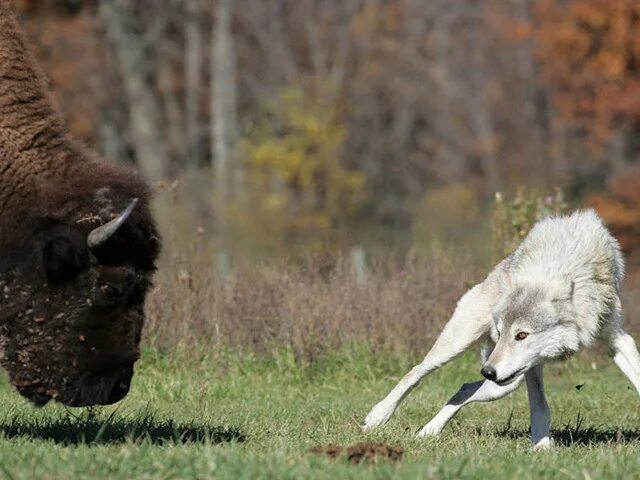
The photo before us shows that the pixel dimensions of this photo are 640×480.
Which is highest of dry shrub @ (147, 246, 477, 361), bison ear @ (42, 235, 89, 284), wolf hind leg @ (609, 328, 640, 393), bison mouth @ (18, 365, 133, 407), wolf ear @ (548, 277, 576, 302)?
bison ear @ (42, 235, 89, 284)

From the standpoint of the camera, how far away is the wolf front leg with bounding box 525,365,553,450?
8.52 m

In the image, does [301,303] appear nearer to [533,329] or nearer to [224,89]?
[533,329]

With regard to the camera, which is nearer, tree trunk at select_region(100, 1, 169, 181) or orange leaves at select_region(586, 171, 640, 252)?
orange leaves at select_region(586, 171, 640, 252)

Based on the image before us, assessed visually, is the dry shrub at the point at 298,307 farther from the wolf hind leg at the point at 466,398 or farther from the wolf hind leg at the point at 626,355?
the wolf hind leg at the point at 626,355

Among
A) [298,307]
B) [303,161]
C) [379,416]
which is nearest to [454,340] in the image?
[379,416]

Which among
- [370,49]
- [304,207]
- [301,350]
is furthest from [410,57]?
[301,350]

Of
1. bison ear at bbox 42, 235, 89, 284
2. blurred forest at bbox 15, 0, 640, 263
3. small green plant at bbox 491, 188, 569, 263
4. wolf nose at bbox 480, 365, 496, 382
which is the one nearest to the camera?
bison ear at bbox 42, 235, 89, 284

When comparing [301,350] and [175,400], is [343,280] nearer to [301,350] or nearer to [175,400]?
[301,350]

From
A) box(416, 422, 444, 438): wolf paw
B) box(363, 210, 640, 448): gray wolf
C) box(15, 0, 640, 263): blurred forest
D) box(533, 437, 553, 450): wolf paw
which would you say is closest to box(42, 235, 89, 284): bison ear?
box(363, 210, 640, 448): gray wolf

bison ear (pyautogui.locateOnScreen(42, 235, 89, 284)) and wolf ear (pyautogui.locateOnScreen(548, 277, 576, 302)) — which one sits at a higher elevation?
bison ear (pyautogui.locateOnScreen(42, 235, 89, 284))

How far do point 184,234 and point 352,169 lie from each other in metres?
18.2

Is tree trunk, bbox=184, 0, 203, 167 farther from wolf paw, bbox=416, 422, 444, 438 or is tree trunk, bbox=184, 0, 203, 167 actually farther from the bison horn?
the bison horn

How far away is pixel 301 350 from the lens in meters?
12.2

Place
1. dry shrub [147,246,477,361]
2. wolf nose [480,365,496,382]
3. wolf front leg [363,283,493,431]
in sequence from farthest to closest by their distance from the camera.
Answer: dry shrub [147,246,477,361] < wolf front leg [363,283,493,431] < wolf nose [480,365,496,382]
